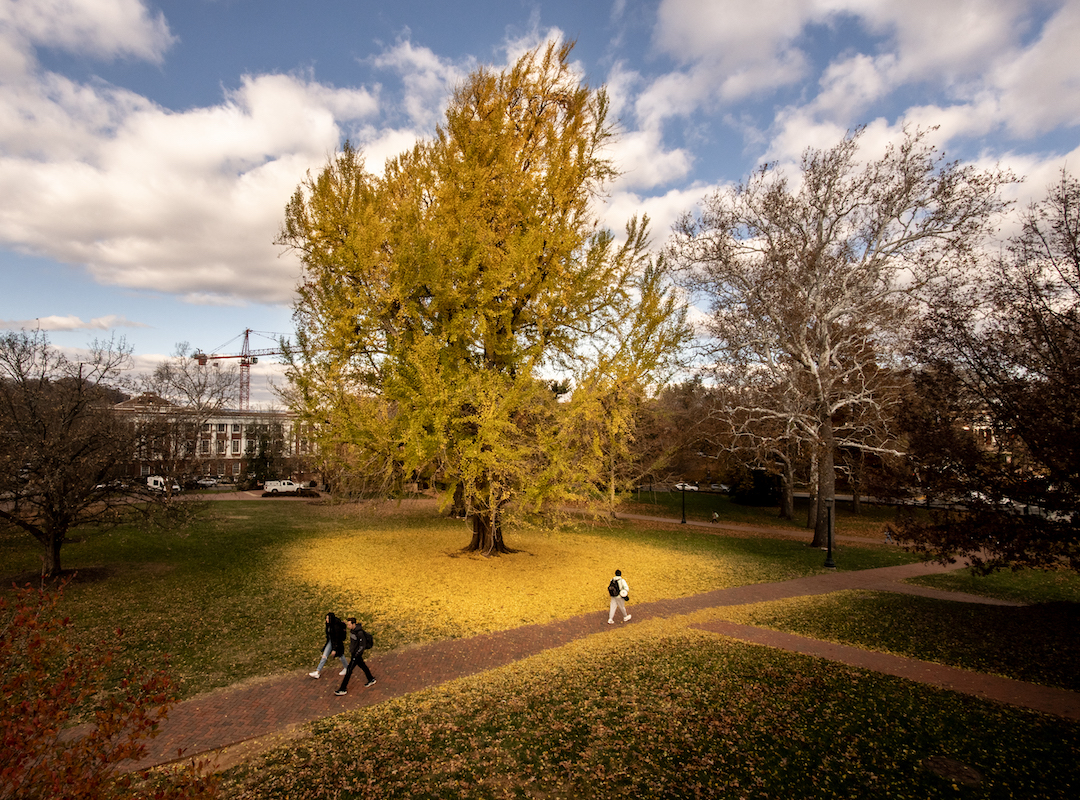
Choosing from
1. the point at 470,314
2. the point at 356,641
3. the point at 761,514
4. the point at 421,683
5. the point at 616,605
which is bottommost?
the point at 761,514

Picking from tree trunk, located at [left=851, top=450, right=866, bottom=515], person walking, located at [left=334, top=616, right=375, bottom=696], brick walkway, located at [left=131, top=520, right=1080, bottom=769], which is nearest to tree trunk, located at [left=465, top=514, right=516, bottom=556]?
brick walkway, located at [left=131, top=520, right=1080, bottom=769]

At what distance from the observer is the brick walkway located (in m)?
7.27

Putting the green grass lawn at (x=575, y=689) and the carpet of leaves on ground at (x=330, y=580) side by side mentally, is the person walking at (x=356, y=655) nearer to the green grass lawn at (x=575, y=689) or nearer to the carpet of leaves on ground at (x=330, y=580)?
the green grass lawn at (x=575, y=689)

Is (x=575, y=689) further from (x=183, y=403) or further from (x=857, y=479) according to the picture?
(x=183, y=403)

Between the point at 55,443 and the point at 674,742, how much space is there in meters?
16.5

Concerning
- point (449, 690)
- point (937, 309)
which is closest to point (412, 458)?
point (449, 690)

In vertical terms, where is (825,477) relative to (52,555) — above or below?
above

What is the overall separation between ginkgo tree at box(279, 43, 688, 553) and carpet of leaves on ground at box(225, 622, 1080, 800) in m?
6.70

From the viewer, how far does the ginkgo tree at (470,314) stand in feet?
46.4

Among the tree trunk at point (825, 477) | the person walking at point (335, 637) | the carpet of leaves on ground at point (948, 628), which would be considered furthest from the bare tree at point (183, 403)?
the tree trunk at point (825, 477)

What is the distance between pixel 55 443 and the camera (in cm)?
1349

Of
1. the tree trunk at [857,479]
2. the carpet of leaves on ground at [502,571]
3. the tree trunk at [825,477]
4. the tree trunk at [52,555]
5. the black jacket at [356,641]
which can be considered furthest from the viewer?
the tree trunk at [857,479]

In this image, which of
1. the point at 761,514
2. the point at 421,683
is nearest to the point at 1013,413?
the point at 421,683

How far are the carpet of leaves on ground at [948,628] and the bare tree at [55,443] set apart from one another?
57.8ft
